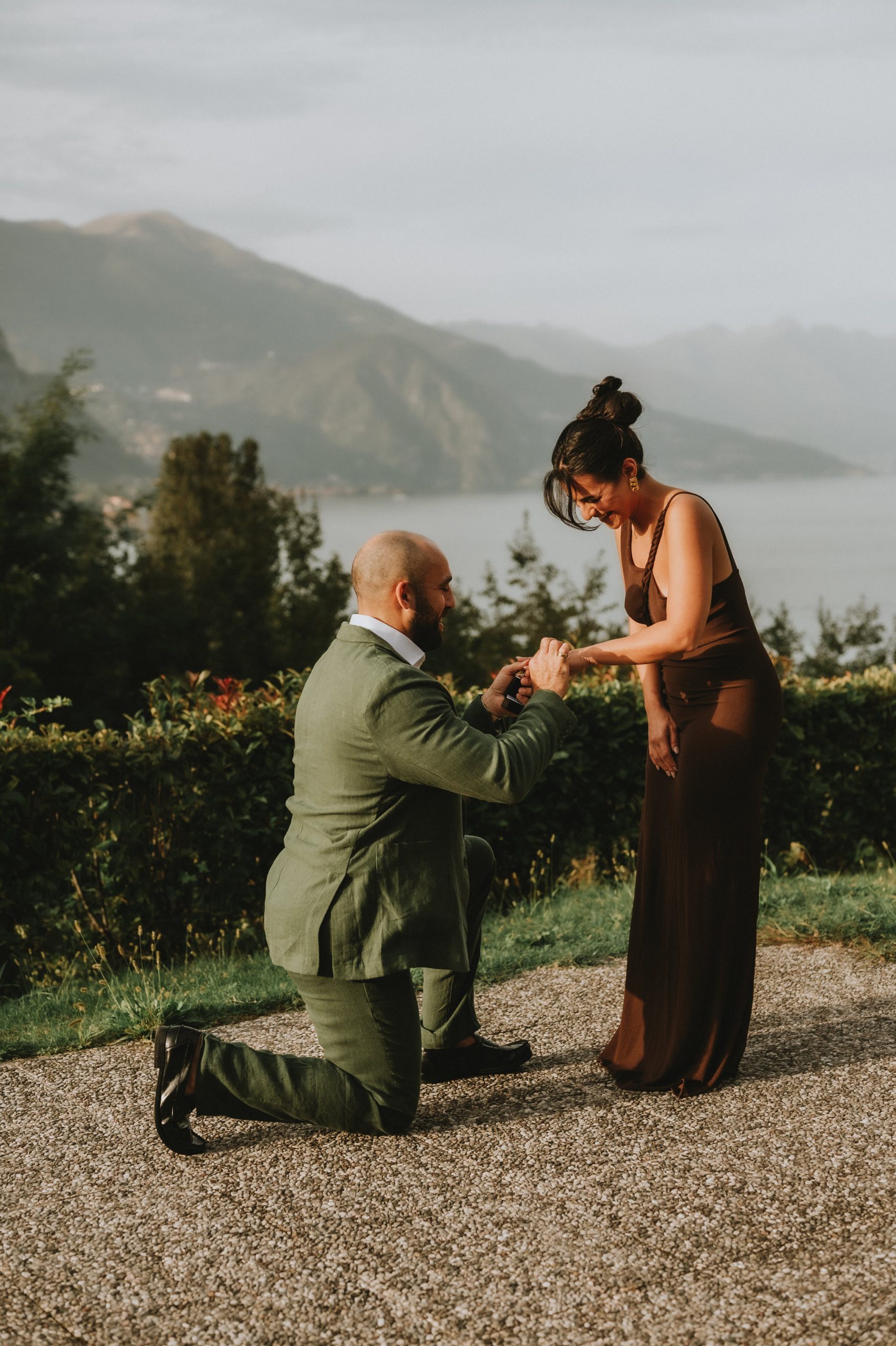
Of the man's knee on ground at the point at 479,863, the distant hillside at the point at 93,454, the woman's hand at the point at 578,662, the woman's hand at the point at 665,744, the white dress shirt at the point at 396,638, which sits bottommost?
the man's knee on ground at the point at 479,863

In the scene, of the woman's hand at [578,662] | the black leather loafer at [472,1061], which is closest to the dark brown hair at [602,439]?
the woman's hand at [578,662]

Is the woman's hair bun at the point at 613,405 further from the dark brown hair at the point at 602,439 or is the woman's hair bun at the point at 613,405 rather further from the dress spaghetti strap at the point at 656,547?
the dress spaghetti strap at the point at 656,547

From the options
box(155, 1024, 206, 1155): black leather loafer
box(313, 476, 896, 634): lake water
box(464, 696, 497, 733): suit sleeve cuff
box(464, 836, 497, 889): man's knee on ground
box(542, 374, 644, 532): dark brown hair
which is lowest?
box(155, 1024, 206, 1155): black leather loafer

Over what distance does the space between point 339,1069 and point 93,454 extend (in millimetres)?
123333

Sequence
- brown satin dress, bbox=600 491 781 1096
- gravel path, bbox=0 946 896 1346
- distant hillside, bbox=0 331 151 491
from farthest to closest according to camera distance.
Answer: distant hillside, bbox=0 331 151 491 < brown satin dress, bbox=600 491 781 1096 < gravel path, bbox=0 946 896 1346

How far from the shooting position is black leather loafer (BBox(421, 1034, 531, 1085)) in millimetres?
3756

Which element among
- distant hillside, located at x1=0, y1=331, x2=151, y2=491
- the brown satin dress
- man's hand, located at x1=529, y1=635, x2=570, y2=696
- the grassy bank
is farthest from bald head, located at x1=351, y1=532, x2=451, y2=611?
distant hillside, located at x1=0, y1=331, x2=151, y2=491

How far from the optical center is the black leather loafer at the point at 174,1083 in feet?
10.2

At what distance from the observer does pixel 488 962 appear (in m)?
4.88

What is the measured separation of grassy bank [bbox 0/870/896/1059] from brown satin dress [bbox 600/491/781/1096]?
132cm

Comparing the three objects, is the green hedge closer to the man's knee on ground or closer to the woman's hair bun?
the man's knee on ground

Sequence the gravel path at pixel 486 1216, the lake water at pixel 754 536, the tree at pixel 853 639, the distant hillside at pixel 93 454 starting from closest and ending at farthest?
the gravel path at pixel 486 1216
the tree at pixel 853 639
the lake water at pixel 754 536
the distant hillside at pixel 93 454

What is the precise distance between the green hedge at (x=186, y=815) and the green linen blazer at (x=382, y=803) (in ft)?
7.88

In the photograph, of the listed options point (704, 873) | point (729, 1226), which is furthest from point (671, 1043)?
point (729, 1226)
